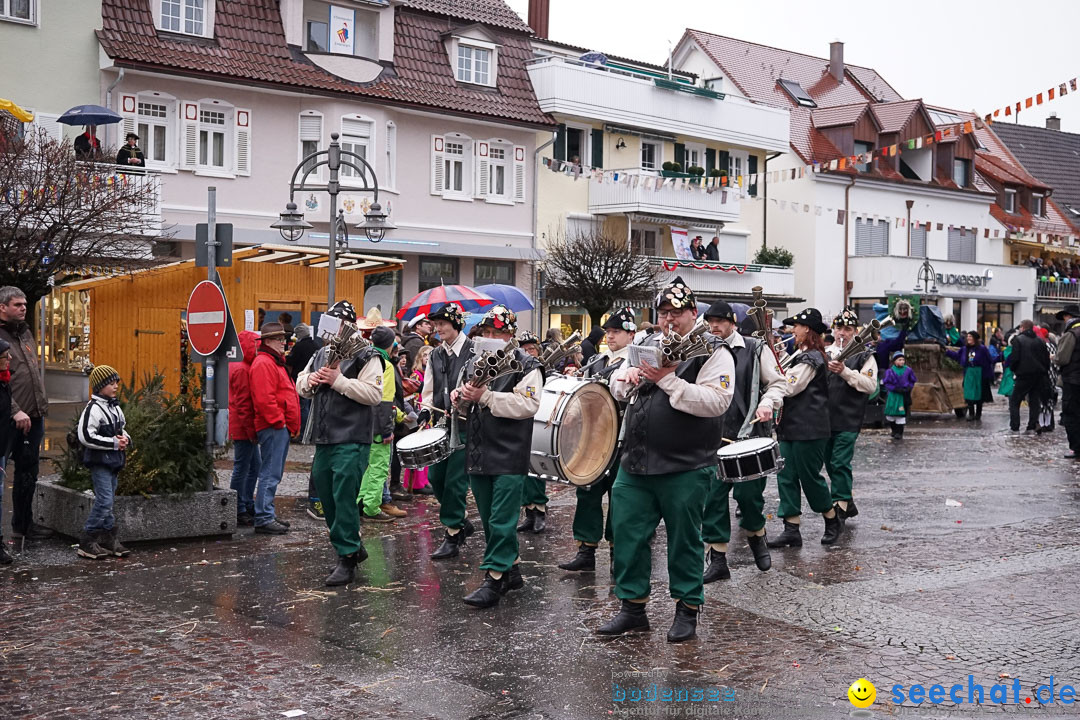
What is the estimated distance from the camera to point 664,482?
A: 7.21 m

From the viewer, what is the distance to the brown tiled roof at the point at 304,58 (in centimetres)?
2652

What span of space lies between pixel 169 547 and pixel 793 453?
5241 millimetres

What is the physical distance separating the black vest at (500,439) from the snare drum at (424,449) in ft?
1.68

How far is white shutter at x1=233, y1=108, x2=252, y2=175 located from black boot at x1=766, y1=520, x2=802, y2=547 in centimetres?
2078

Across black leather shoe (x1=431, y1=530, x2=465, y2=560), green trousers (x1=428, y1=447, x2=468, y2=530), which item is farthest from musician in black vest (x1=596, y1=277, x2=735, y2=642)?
black leather shoe (x1=431, y1=530, x2=465, y2=560)

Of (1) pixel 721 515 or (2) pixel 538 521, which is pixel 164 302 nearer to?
(2) pixel 538 521

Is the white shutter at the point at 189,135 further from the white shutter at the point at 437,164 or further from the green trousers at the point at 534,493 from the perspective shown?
the green trousers at the point at 534,493

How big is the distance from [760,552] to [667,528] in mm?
2465

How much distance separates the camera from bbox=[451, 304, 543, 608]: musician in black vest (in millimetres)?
8242

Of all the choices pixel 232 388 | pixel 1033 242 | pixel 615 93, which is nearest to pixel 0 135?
pixel 232 388

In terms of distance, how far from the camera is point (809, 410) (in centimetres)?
1047

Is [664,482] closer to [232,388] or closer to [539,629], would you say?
[539,629]

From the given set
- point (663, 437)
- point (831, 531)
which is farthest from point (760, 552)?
point (663, 437)

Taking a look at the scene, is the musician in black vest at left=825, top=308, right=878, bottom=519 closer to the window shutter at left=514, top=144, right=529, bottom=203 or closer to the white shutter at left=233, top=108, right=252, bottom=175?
the white shutter at left=233, top=108, right=252, bottom=175
